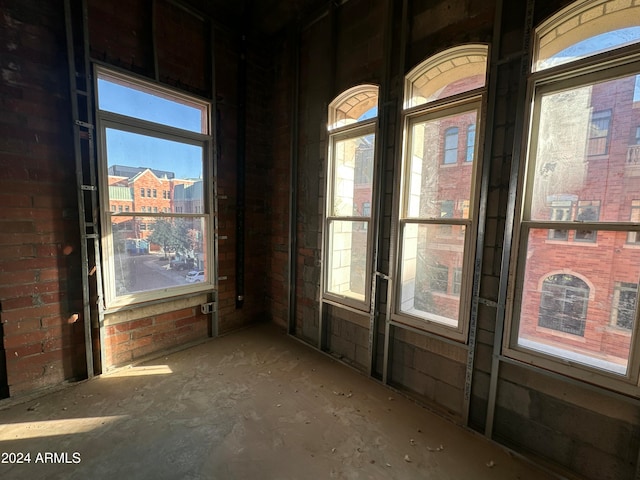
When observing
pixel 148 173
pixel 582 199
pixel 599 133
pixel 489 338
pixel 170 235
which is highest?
pixel 599 133

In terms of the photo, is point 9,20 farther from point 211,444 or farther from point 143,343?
point 211,444

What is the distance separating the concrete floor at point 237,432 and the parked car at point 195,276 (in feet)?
3.00

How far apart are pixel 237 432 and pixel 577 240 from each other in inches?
99.6

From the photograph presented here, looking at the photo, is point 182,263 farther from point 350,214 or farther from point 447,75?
point 447,75

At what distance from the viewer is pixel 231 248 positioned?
137 inches

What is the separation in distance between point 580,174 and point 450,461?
6.37 feet

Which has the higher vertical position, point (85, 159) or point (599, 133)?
point (599, 133)

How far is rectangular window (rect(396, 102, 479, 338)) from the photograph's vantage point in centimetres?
212

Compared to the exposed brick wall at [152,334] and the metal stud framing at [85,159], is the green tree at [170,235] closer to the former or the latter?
the metal stud framing at [85,159]

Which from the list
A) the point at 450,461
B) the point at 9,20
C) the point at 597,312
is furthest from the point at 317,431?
the point at 9,20

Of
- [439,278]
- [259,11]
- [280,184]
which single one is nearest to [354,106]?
[280,184]

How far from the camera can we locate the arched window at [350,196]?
2684 millimetres

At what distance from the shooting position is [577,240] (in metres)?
1.68

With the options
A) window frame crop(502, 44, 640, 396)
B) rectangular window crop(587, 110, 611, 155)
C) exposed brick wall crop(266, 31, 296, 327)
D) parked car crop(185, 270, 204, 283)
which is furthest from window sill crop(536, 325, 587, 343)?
parked car crop(185, 270, 204, 283)
